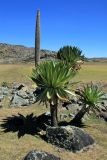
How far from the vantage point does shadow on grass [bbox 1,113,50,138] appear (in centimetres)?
1590

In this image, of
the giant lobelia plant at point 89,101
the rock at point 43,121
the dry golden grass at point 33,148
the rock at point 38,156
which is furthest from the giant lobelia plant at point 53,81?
the rock at point 38,156

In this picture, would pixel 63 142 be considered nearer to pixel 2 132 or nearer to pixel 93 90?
pixel 2 132

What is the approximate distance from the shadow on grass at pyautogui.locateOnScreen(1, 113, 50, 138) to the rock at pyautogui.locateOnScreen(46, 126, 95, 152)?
107cm

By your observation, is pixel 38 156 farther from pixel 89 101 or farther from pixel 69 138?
pixel 89 101

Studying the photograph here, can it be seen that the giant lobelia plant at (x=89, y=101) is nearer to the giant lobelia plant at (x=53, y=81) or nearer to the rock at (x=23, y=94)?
the giant lobelia plant at (x=53, y=81)

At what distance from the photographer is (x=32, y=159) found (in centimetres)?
1261

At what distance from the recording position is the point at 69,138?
14562mm

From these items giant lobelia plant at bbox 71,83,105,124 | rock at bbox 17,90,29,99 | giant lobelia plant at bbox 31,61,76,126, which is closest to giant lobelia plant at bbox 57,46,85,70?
rock at bbox 17,90,29,99

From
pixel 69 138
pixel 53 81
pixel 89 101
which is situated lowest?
pixel 69 138

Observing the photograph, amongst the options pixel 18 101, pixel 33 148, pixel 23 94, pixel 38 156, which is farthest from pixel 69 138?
pixel 23 94

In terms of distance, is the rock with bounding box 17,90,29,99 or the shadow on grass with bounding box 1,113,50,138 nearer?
the shadow on grass with bounding box 1,113,50,138

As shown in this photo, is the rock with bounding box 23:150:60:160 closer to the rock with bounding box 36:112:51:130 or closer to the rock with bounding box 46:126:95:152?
the rock with bounding box 46:126:95:152

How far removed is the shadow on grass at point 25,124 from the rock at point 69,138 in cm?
107

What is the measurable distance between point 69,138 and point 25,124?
2.59 meters
